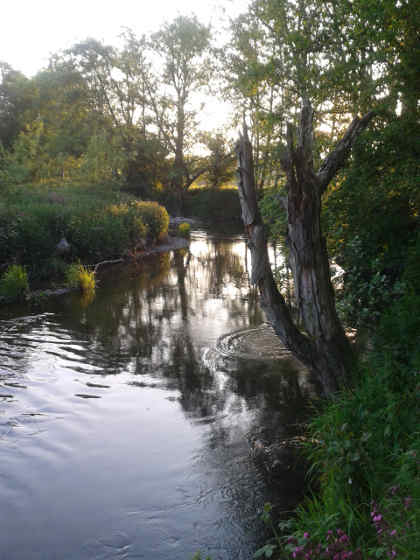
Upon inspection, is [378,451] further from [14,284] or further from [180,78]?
[180,78]

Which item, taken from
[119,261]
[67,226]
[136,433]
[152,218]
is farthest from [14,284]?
[152,218]

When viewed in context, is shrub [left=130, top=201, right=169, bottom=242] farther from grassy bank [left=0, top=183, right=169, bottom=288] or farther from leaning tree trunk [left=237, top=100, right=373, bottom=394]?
leaning tree trunk [left=237, top=100, right=373, bottom=394]

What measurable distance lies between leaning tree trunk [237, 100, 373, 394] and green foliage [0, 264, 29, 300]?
27.9 feet

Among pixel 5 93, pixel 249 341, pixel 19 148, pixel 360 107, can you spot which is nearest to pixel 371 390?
pixel 249 341

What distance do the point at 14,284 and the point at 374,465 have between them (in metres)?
10.8

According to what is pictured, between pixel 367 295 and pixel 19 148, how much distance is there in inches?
628

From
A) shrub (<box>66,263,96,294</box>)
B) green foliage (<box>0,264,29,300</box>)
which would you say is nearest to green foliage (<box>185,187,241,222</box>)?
shrub (<box>66,263,96,294</box>)

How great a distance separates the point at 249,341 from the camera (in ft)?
33.5

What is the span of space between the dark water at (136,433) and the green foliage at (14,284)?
77 cm

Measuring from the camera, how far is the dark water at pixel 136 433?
15.0 feet

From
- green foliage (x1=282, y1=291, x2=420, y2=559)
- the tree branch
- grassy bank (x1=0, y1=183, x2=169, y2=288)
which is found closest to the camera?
green foliage (x1=282, y1=291, x2=420, y2=559)

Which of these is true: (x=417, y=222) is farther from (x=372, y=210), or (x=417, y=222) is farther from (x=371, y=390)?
(x=371, y=390)

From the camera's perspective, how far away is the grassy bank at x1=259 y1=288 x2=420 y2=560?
3.30m

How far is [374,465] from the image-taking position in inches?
163
